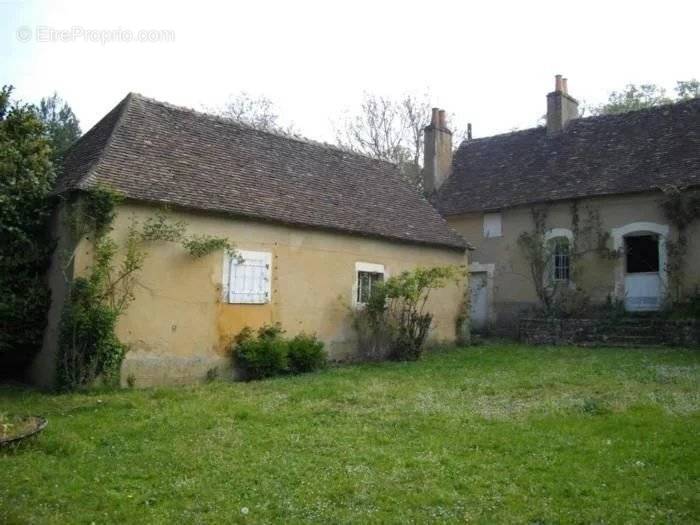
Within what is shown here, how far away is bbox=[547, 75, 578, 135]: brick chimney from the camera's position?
69.9 ft

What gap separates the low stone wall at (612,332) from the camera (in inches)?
581

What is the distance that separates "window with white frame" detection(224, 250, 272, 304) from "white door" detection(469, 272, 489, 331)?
9577 millimetres

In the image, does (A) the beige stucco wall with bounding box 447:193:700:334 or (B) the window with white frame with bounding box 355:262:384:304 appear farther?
(A) the beige stucco wall with bounding box 447:193:700:334

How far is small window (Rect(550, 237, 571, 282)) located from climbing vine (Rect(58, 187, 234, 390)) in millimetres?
12845

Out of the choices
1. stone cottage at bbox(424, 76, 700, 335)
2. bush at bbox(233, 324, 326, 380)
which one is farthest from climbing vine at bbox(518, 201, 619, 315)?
bush at bbox(233, 324, 326, 380)

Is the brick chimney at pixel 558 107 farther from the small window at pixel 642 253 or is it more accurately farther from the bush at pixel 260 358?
the bush at pixel 260 358

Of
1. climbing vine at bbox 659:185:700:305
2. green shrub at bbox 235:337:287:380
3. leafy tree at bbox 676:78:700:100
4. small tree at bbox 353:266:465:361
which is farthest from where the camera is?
leafy tree at bbox 676:78:700:100

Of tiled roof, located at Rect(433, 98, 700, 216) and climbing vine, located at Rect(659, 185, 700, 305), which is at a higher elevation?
tiled roof, located at Rect(433, 98, 700, 216)

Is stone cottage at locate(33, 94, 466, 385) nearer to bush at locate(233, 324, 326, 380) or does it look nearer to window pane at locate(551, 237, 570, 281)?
bush at locate(233, 324, 326, 380)

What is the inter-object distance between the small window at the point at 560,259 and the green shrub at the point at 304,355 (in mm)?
9475

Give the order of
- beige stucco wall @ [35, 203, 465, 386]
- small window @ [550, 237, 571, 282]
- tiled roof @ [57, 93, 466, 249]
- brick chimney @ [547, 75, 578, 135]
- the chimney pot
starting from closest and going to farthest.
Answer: beige stucco wall @ [35, 203, 465, 386] → tiled roof @ [57, 93, 466, 249] → small window @ [550, 237, 571, 282] → brick chimney @ [547, 75, 578, 135] → the chimney pot

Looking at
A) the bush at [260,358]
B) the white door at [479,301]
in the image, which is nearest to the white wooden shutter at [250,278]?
the bush at [260,358]

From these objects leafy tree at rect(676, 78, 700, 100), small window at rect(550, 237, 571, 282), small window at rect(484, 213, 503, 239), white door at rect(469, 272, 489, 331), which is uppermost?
leafy tree at rect(676, 78, 700, 100)

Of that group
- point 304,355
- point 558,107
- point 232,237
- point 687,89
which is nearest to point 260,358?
point 304,355
